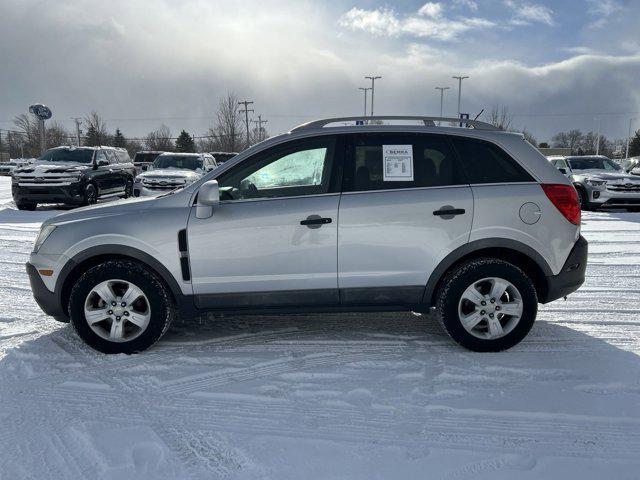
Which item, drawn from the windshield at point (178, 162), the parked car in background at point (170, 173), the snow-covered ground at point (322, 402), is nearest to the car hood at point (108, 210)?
the snow-covered ground at point (322, 402)

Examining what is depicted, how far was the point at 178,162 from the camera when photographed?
15.6m

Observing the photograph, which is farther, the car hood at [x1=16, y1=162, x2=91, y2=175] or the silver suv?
the car hood at [x1=16, y1=162, x2=91, y2=175]

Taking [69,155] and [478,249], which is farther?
[69,155]

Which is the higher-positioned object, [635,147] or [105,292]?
[635,147]

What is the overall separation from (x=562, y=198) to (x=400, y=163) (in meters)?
1.31

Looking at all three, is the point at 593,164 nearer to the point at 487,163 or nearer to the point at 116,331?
the point at 487,163

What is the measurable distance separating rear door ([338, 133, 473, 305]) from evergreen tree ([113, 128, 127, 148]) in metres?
67.5

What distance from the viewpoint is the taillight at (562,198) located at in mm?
3926

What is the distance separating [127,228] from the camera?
3885 mm

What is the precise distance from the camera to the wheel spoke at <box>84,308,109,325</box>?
391 centimetres

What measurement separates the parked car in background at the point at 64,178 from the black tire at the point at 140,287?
10872 millimetres

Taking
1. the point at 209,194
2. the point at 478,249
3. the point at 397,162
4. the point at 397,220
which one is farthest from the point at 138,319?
the point at 478,249

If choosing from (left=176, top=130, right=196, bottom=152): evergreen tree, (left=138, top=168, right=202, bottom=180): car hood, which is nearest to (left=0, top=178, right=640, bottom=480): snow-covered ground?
(left=138, top=168, right=202, bottom=180): car hood

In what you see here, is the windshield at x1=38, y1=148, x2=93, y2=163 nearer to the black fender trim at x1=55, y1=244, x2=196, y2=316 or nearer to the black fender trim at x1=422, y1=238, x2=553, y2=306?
the black fender trim at x1=55, y1=244, x2=196, y2=316
